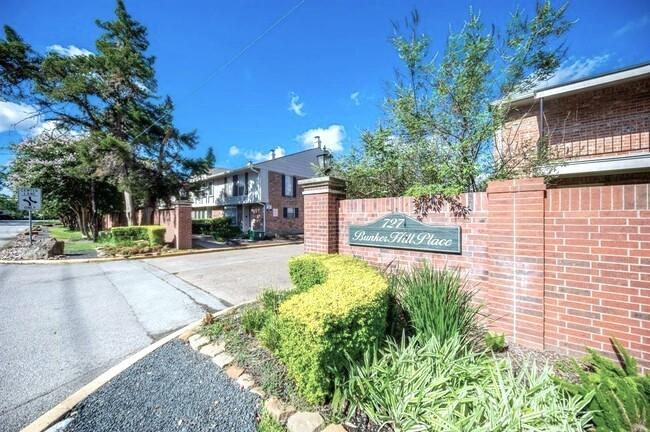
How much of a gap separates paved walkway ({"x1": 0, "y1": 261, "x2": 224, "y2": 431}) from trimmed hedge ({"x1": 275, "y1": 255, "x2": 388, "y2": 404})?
2343mm

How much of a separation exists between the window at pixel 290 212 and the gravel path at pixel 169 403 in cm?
2024

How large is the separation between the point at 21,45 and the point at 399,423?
2325cm

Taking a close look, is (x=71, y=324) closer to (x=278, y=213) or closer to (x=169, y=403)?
(x=169, y=403)

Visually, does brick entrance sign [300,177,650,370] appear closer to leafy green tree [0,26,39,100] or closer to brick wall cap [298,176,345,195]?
brick wall cap [298,176,345,195]

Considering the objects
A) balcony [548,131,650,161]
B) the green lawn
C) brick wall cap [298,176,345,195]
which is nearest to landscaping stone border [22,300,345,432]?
brick wall cap [298,176,345,195]

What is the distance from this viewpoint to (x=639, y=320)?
102 inches

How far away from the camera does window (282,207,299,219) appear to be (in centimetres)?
2312

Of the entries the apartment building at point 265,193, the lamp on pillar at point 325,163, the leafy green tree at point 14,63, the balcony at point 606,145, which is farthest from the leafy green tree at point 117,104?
the balcony at point 606,145

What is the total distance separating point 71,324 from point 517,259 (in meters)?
6.57

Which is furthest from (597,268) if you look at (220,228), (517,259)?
(220,228)

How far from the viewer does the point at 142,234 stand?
542 inches

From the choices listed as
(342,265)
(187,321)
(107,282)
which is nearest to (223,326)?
(187,321)

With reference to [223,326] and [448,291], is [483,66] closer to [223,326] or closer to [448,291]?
[448,291]

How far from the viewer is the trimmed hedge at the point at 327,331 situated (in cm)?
213
